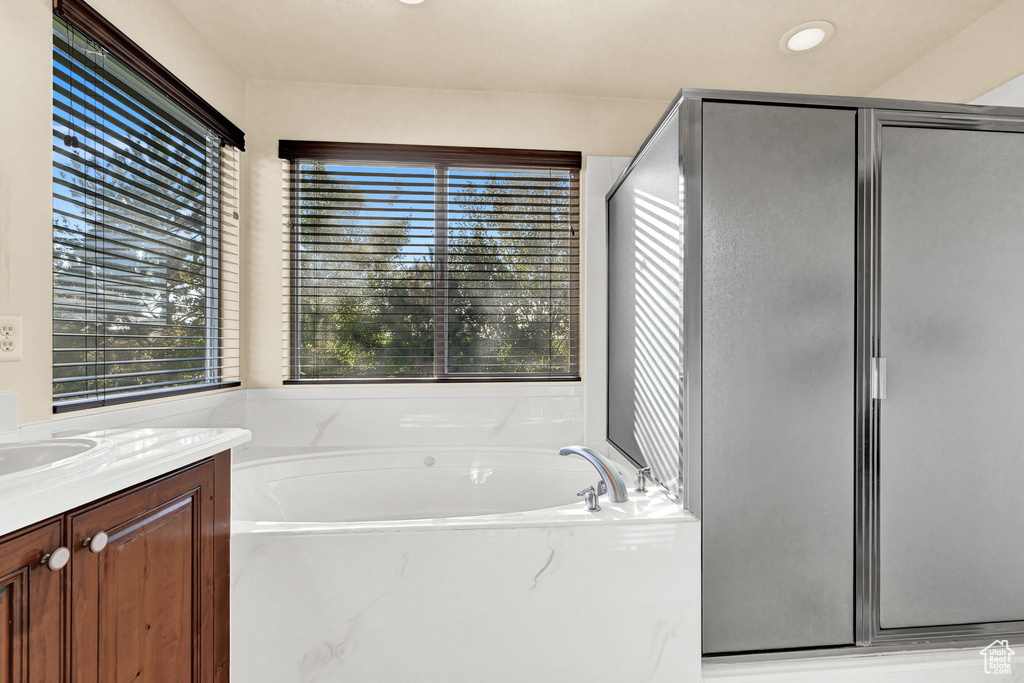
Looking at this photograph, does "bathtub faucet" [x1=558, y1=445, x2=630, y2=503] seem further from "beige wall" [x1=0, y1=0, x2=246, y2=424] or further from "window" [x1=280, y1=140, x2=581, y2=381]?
"beige wall" [x1=0, y1=0, x2=246, y2=424]

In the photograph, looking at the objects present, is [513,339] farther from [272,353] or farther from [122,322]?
[122,322]

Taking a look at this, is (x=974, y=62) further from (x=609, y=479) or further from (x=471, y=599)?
(x=471, y=599)

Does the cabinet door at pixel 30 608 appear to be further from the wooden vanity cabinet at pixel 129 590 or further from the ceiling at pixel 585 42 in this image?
the ceiling at pixel 585 42

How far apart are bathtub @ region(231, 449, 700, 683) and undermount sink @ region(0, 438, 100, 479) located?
0.41m

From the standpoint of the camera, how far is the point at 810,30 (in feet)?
6.64

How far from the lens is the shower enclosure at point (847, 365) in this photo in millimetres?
1513

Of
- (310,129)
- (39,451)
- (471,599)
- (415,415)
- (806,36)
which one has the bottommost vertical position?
(471,599)

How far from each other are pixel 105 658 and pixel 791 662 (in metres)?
1.69

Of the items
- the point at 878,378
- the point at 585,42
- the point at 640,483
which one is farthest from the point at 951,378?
the point at 585,42

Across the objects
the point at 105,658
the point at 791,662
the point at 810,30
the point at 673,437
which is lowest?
the point at 791,662

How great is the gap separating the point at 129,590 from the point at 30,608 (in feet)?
0.66

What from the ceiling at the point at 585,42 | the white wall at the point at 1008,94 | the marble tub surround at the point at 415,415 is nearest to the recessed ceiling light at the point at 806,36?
the ceiling at the point at 585,42

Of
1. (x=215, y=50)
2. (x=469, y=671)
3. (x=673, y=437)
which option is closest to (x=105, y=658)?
(x=469, y=671)

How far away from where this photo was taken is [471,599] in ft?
4.53
